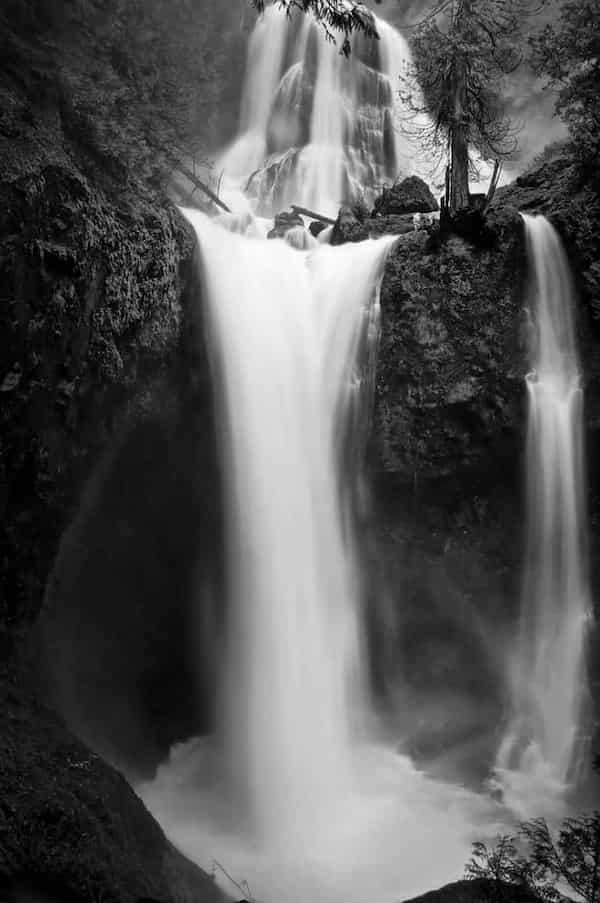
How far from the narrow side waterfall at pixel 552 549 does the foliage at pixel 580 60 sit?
79.8 inches

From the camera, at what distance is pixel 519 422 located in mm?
10055

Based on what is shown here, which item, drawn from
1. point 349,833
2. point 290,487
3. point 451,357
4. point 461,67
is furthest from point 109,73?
point 349,833

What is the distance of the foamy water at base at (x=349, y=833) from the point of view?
6.85 meters

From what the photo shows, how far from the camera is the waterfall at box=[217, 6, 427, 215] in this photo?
2141 centimetres

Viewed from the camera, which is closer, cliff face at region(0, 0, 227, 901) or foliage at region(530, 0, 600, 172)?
cliff face at region(0, 0, 227, 901)

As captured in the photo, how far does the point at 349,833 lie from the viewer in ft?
25.3

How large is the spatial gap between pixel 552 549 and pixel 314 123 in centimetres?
1906

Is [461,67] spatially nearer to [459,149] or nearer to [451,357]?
[459,149]

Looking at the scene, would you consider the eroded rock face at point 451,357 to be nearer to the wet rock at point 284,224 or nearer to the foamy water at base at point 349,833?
the wet rock at point 284,224

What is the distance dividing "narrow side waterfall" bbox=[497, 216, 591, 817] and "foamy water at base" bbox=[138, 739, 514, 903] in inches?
56.1

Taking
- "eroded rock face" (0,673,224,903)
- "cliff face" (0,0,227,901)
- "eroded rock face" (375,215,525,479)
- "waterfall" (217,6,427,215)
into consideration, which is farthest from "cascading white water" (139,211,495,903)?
"waterfall" (217,6,427,215)

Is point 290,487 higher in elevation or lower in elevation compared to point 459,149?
lower

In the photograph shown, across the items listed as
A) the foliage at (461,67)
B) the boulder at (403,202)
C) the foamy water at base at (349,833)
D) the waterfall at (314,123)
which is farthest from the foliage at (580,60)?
the foamy water at base at (349,833)

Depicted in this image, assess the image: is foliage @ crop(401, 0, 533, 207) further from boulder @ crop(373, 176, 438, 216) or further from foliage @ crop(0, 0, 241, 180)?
foliage @ crop(0, 0, 241, 180)
